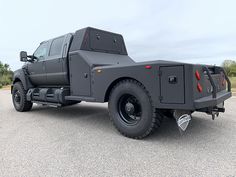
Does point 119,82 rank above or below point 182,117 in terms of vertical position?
above

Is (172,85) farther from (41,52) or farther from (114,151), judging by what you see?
(41,52)

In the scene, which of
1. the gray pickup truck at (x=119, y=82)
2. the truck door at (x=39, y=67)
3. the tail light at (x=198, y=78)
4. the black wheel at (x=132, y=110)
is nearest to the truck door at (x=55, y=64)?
the gray pickup truck at (x=119, y=82)

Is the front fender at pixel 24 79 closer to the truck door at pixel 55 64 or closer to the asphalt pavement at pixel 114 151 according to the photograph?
the truck door at pixel 55 64

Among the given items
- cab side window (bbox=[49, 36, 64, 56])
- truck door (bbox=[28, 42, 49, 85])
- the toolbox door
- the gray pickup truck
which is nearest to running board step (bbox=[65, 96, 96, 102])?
the gray pickup truck

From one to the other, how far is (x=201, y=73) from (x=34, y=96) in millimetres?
4866

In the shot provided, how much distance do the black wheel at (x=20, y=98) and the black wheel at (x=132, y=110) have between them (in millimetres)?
3907

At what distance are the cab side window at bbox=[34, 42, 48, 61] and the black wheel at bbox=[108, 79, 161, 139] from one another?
319cm

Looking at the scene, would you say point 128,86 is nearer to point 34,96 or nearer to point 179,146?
point 179,146

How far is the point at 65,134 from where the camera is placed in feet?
12.5

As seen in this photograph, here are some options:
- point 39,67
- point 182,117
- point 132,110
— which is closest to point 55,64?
point 39,67

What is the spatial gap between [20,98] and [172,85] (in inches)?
215

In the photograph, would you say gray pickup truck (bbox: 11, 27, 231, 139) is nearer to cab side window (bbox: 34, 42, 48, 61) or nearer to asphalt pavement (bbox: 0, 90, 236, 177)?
cab side window (bbox: 34, 42, 48, 61)

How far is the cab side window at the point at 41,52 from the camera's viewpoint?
5759 millimetres

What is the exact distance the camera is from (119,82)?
3.58 m
